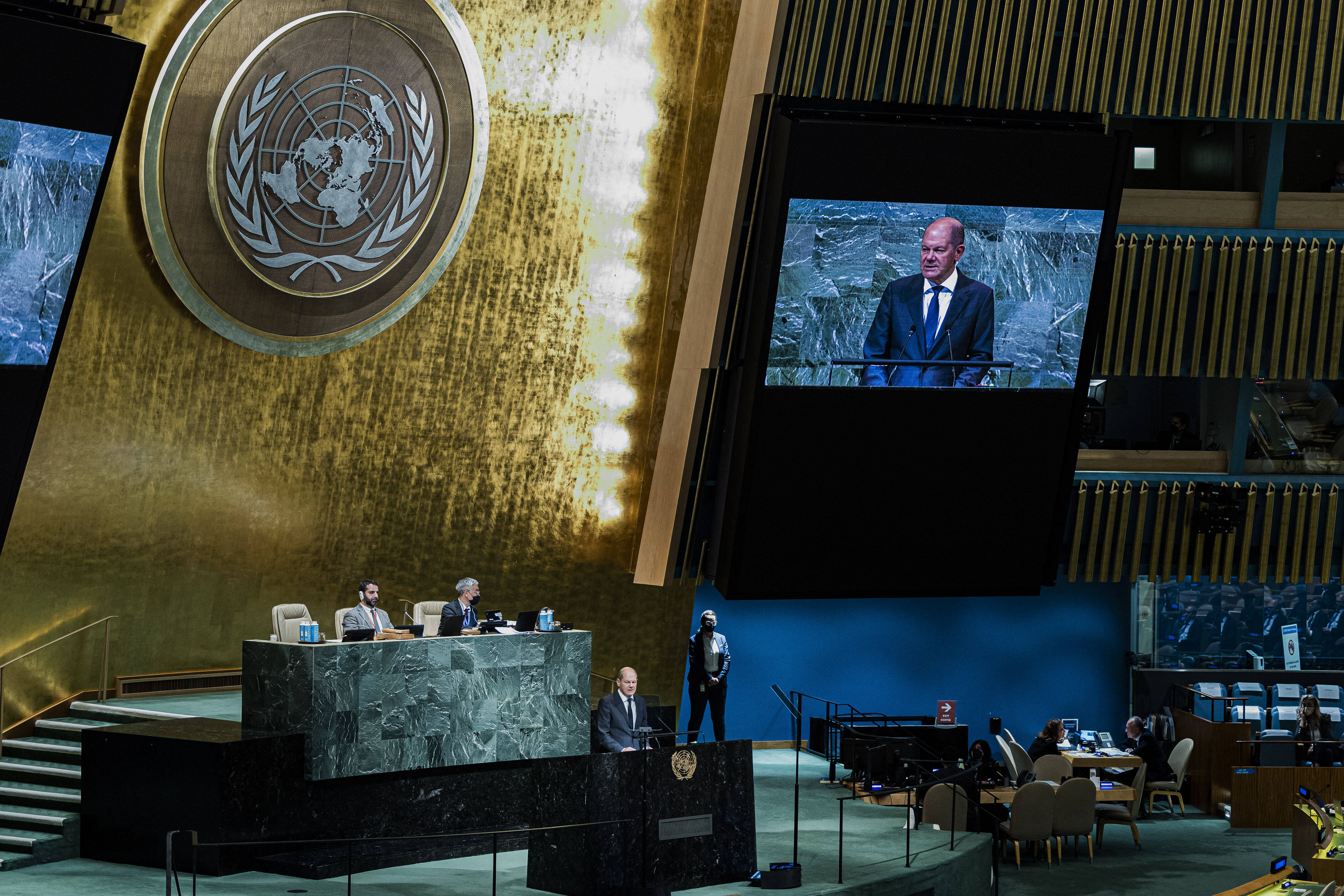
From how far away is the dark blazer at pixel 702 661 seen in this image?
12.8 meters

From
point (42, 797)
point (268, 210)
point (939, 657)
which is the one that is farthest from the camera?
point (939, 657)

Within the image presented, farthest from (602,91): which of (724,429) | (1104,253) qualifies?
(1104,253)

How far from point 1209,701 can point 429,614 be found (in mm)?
8411

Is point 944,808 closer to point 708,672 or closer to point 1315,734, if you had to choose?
point 708,672

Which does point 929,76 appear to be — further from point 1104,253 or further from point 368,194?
point 368,194

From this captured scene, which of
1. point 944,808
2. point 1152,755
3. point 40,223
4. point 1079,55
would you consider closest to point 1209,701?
point 1152,755

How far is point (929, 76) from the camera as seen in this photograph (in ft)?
41.5

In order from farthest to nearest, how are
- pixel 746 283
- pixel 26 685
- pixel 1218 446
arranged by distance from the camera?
1. pixel 1218 446
2. pixel 746 283
3. pixel 26 685

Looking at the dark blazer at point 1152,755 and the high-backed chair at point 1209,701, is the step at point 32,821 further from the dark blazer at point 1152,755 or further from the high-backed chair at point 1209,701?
the high-backed chair at point 1209,701

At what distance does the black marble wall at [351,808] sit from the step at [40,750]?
3.55 feet

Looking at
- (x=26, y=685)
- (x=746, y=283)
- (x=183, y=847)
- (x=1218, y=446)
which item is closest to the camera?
(x=183, y=847)

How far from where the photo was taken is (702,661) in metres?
12.9

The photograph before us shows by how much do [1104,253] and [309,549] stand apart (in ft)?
22.2

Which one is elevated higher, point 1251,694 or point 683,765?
point 1251,694
